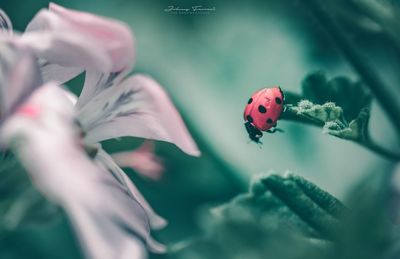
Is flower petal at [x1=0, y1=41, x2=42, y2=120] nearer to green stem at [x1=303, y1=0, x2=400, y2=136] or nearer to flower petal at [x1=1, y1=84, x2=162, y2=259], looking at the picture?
flower petal at [x1=1, y1=84, x2=162, y2=259]

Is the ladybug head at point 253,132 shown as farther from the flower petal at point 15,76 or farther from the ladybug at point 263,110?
the flower petal at point 15,76

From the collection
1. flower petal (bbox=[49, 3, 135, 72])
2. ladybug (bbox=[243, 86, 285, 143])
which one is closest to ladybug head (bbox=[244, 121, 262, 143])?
ladybug (bbox=[243, 86, 285, 143])

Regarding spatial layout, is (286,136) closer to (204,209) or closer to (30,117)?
(204,209)

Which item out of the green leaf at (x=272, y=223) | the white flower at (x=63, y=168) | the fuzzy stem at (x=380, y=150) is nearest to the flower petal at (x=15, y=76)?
the white flower at (x=63, y=168)

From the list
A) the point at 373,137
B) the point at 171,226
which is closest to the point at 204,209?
the point at 171,226

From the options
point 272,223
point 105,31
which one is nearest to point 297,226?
point 272,223

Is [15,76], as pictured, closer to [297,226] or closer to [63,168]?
[63,168]
